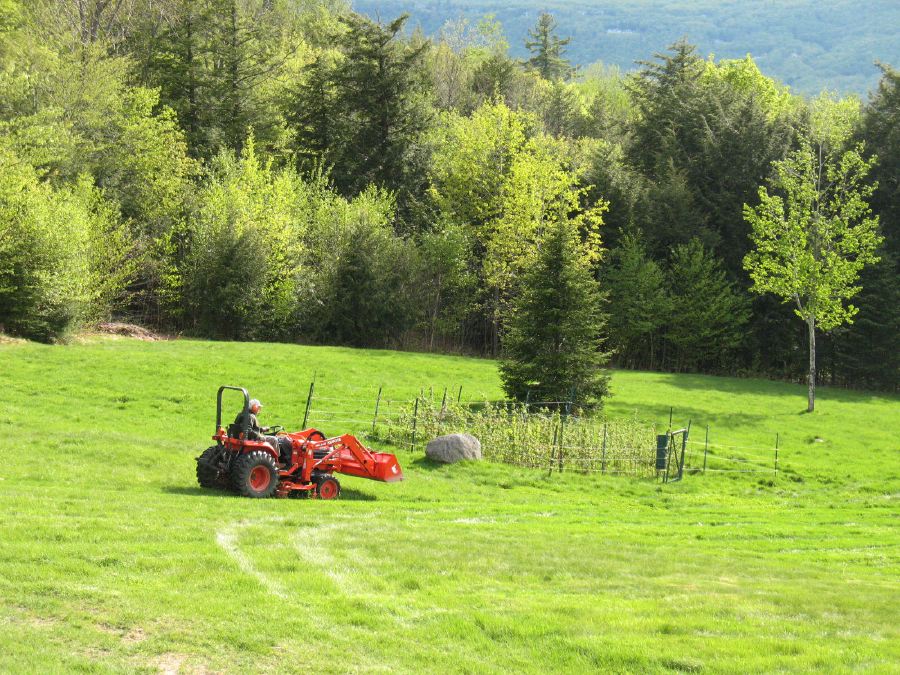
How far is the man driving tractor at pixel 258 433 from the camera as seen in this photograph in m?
17.9

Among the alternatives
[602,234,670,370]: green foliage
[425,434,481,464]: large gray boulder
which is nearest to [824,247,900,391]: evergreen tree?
[602,234,670,370]: green foliage

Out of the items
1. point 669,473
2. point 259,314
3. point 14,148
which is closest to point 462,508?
point 669,473

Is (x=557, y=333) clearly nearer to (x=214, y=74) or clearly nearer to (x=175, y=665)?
(x=175, y=665)

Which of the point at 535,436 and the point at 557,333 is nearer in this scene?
Answer: the point at 535,436

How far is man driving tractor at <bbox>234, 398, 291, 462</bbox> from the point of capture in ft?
58.7

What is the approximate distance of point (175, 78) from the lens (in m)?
60.4

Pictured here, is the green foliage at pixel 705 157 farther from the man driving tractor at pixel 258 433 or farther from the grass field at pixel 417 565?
the man driving tractor at pixel 258 433

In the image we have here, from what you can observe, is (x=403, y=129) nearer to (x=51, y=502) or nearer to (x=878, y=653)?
(x=51, y=502)

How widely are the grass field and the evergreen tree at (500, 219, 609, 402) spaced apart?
611 cm

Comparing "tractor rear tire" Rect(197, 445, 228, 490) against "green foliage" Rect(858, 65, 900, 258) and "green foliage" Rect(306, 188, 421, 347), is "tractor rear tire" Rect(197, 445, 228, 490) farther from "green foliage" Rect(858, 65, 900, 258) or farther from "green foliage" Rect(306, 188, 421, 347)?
"green foliage" Rect(858, 65, 900, 258)

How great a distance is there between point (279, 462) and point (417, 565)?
695 cm

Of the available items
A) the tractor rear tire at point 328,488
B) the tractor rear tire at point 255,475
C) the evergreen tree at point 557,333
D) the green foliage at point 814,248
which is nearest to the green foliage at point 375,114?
the green foliage at point 814,248

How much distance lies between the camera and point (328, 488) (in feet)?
64.5

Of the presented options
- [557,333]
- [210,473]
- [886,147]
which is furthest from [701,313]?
[210,473]
